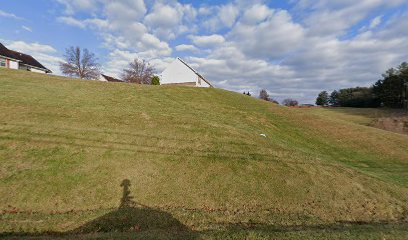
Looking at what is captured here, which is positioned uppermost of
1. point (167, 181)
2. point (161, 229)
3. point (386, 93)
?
point (386, 93)

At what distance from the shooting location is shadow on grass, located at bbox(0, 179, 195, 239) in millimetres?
5984

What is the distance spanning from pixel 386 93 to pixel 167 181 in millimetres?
56635

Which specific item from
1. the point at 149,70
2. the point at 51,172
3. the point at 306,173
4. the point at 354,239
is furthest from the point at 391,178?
the point at 149,70

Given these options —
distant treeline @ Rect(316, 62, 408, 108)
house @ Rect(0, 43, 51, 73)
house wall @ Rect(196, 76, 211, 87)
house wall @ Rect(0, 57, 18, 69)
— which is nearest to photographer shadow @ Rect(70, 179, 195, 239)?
house wall @ Rect(0, 57, 18, 69)

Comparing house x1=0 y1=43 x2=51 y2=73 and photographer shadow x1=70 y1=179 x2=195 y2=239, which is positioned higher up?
house x1=0 y1=43 x2=51 y2=73

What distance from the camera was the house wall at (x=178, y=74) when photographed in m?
52.8

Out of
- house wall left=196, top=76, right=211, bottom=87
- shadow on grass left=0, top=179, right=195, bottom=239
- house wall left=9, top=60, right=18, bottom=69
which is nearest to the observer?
shadow on grass left=0, top=179, right=195, bottom=239

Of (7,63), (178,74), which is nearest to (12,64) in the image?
(7,63)

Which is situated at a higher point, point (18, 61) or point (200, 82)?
point (18, 61)

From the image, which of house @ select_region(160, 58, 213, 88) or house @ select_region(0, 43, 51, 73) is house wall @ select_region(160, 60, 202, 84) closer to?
house @ select_region(160, 58, 213, 88)

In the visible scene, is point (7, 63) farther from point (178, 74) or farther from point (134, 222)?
point (134, 222)

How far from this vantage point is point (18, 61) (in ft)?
133

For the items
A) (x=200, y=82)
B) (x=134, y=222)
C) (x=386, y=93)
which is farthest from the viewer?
(x=200, y=82)

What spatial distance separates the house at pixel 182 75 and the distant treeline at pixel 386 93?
36.7 meters
